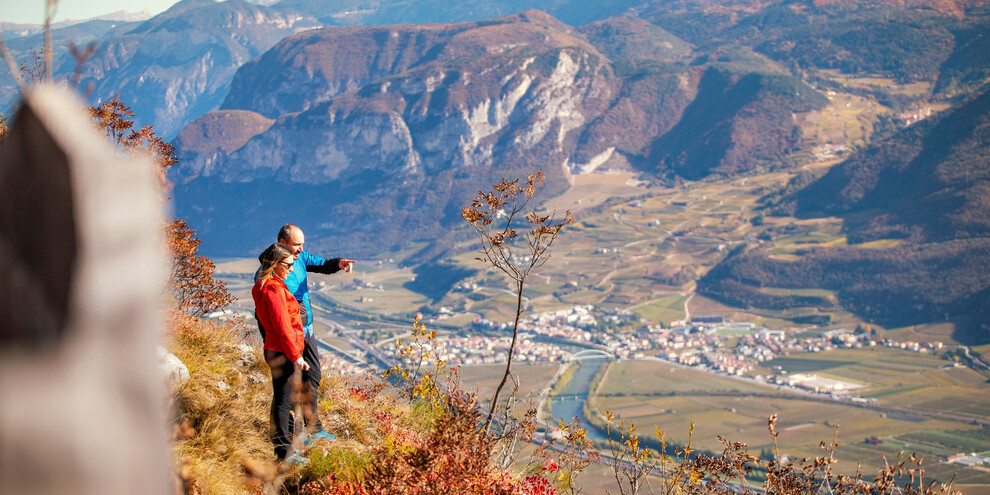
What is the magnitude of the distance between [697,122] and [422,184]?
148 feet

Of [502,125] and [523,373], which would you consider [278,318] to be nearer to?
[523,373]

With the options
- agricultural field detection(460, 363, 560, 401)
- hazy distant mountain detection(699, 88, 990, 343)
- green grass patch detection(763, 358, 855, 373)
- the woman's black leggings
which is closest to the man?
the woman's black leggings

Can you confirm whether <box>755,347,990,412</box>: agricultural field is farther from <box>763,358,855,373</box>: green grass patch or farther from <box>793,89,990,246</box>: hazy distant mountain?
<box>793,89,990,246</box>: hazy distant mountain

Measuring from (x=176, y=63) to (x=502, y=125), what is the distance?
110 metres

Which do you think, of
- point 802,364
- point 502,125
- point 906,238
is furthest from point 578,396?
point 502,125

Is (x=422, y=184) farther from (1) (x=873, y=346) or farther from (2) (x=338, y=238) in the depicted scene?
(1) (x=873, y=346)

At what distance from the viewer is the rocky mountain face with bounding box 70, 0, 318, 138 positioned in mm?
165750

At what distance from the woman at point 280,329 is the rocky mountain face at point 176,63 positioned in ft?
558

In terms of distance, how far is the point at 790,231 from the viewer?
72.5m

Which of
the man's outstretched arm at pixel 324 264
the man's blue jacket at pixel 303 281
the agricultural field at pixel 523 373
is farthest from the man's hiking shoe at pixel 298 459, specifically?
the agricultural field at pixel 523 373

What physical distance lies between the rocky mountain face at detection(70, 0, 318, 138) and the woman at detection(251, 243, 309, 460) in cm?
16996

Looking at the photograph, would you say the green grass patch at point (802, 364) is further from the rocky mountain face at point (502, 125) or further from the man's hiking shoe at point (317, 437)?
the rocky mountain face at point (502, 125)

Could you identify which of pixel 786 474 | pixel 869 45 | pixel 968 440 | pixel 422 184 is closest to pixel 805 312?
pixel 968 440

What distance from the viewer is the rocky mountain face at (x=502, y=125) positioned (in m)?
107
